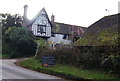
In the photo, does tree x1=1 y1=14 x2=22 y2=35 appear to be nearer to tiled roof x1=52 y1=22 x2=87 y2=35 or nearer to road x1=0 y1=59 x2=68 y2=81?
tiled roof x1=52 y1=22 x2=87 y2=35

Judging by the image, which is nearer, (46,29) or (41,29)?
(41,29)

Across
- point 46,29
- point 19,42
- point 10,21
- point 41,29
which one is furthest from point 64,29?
point 19,42

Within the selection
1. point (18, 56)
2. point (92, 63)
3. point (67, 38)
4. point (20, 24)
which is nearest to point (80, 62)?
point (92, 63)

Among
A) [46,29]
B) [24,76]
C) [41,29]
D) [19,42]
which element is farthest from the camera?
[46,29]

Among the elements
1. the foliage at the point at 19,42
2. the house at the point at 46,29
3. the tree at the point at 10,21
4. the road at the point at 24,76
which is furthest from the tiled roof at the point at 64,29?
the road at the point at 24,76

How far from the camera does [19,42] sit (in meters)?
32.2

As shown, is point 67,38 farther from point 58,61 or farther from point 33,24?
point 58,61

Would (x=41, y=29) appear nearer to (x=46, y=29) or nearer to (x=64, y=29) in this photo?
(x=46, y=29)

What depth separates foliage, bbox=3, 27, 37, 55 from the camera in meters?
32.5

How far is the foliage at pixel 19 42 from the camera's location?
107 feet

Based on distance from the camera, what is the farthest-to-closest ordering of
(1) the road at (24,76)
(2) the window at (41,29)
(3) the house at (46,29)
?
(2) the window at (41,29)
(3) the house at (46,29)
(1) the road at (24,76)

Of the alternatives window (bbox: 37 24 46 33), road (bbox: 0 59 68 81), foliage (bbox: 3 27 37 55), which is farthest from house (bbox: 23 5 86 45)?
road (bbox: 0 59 68 81)

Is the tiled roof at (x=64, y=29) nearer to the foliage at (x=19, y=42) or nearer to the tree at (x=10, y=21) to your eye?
the tree at (x=10, y=21)

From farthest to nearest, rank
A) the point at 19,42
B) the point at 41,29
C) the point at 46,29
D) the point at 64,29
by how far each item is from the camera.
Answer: the point at 64,29 < the point at 46,29 < the point at 41,29 < the point at 19,42
